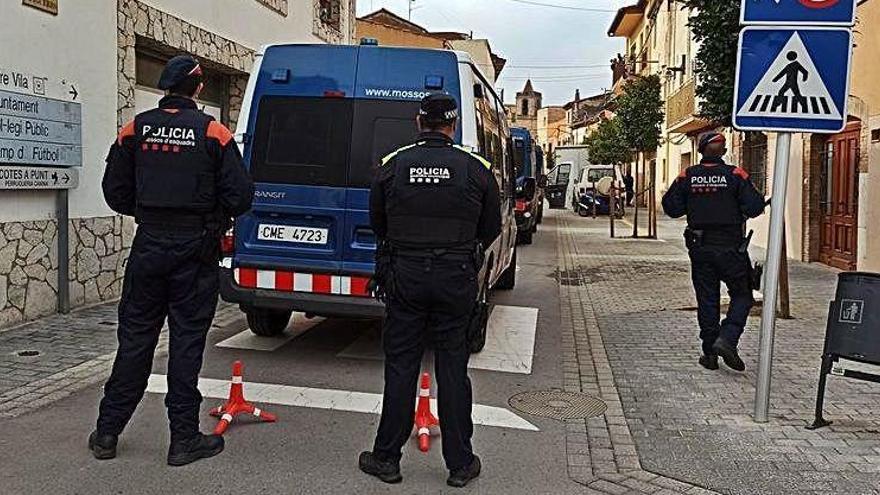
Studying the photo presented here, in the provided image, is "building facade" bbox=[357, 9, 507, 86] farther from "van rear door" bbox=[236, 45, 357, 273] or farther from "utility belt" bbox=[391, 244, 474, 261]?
"utility belt" bbox=[391, 244, 474, 261]

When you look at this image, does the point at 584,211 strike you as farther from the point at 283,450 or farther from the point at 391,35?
the point at 283,450

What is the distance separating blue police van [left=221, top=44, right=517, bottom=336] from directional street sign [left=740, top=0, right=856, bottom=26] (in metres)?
2.23

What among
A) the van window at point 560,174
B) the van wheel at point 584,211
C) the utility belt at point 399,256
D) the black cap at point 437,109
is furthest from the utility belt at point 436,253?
the van window at point 560,174

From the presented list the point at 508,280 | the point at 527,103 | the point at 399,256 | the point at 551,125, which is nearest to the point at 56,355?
the point at 399,256

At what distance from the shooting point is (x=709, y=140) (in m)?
6.74

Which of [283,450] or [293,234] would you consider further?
[293,234]

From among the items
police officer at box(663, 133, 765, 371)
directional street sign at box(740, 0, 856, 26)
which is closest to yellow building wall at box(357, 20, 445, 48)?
police officer at box(663, 133, 765, 371)

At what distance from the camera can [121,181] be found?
4477 millimetres

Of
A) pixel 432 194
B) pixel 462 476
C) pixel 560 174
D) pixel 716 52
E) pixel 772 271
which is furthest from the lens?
pixel 560 174

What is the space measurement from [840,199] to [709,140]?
848 cm

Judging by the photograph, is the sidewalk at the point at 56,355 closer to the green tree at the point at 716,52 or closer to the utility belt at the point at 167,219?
the utility belt at the point at 167,219

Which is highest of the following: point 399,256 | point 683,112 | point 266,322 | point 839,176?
point 683,112

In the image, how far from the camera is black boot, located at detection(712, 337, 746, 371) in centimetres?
668

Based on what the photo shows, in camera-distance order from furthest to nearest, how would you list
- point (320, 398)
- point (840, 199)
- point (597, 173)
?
point (597, 173)
point (840, 199)
point (320, 398)
